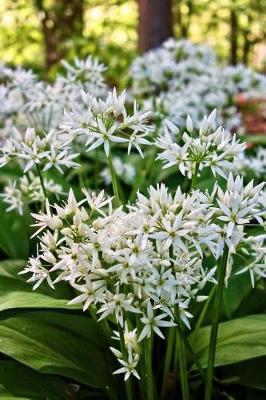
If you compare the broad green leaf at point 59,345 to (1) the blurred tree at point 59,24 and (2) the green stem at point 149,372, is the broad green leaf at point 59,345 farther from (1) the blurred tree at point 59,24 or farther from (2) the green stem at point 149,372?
(1) the blurred tree at point 59,24

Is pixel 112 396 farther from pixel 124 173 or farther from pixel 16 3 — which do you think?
pixel 16 3

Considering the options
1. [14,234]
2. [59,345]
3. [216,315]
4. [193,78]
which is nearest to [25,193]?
[14,234]

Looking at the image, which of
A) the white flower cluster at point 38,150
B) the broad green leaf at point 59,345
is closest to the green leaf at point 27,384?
the broad green leaf at point 59,345

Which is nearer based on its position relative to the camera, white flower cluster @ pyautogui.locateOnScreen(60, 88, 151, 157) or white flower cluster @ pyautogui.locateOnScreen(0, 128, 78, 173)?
white flower cluster @ pyautogui.locateOnScreen(60, 88, 151, 157)

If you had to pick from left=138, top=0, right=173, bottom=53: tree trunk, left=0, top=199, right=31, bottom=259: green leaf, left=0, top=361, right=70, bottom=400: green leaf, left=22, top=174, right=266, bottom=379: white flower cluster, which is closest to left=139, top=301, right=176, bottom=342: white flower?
left=22, top=174, right=266, bottom=379: white flower cluster

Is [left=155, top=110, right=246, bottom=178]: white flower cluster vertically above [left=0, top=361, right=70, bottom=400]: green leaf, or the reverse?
[left=155, top=110, right=246, bottom=178]: white flower cluster

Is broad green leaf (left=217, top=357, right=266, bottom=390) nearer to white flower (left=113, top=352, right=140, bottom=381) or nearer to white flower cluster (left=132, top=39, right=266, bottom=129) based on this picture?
white flower (left=113, top=352, right=140, bottom=381)

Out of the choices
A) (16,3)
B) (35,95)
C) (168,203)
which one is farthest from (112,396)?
(16,3)
